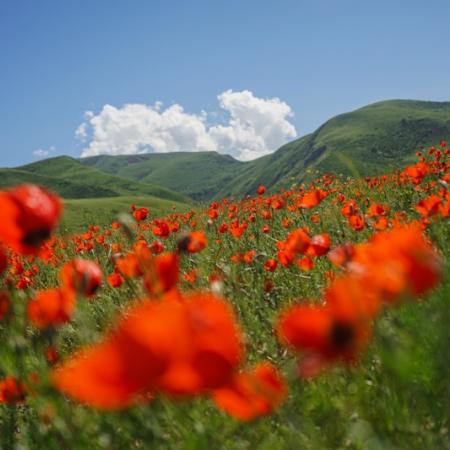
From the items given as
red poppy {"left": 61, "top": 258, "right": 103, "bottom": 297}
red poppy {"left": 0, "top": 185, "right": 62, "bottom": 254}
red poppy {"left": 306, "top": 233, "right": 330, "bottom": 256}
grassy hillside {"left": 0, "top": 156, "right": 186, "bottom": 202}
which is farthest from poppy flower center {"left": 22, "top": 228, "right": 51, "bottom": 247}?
grassy hillside {"left": 0, "top": 156, "right": 186, "bottom": 202}

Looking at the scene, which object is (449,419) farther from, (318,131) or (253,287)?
(318,131)

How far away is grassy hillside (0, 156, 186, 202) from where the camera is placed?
9138 centimetres

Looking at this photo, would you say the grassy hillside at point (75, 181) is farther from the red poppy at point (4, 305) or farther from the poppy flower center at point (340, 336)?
the poppy flower center at point (340, 336)

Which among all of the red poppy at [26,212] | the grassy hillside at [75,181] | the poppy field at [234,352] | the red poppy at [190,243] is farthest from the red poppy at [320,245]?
the grassy hillside at [75,181]

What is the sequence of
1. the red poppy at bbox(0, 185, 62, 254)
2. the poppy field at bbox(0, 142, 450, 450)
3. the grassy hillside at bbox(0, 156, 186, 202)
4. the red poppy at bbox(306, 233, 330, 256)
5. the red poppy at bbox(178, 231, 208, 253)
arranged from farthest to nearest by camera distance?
the grassy hillside at bbox(0, 156, 186, 202) < the red poppy at bbox(306, 233, 330, 256) < the red poppy at bbox(178, 231, 208, 253) < the red poppy at bbox(0, 185, 62, 254) < the poppy field at bbox(0, 142, 450, 450)

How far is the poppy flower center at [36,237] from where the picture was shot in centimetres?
181

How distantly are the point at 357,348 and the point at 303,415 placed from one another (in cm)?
139

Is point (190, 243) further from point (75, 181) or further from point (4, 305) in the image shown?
point (75, 181)

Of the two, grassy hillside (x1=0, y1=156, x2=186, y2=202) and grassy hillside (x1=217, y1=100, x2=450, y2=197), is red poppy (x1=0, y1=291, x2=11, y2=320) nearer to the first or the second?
grassy hillside (x1=0, y1=156, x2=186, y2=202)

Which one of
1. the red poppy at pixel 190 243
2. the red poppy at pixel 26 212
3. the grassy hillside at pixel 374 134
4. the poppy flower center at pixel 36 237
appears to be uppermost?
the grassy hillside at pixel 374 134

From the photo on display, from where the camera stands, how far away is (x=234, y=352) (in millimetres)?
909

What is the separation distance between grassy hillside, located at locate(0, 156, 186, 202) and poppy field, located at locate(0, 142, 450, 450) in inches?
3431

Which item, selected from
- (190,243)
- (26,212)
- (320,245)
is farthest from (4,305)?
(320,245)

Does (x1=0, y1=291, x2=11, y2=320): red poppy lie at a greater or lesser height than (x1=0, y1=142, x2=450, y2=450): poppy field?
greater
